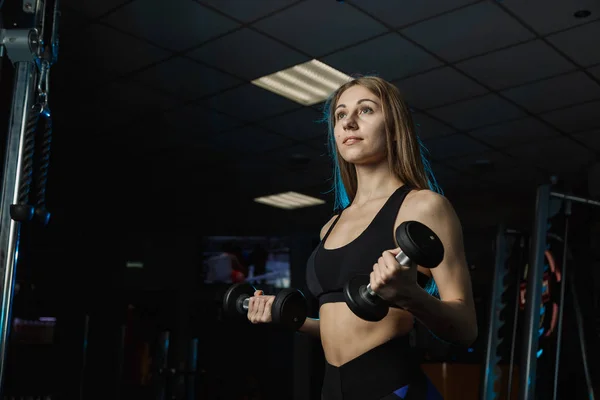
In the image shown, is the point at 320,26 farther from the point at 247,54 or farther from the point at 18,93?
the point at 18,93

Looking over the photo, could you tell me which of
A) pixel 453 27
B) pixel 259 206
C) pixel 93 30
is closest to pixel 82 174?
pixel 259 206

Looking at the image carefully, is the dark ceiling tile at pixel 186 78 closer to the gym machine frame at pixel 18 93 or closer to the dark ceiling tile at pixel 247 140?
the dark ceiling tile at pixel 247 140

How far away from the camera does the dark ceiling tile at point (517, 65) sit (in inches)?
168

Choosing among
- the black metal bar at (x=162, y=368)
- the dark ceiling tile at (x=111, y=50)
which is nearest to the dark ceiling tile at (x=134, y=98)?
the dark ceiling tile at (x=111, y=50)

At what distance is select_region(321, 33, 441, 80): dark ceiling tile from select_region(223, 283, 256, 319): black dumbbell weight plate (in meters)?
3.21

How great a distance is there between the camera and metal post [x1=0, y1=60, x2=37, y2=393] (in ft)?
3.79

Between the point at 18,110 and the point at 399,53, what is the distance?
3507 millimetres

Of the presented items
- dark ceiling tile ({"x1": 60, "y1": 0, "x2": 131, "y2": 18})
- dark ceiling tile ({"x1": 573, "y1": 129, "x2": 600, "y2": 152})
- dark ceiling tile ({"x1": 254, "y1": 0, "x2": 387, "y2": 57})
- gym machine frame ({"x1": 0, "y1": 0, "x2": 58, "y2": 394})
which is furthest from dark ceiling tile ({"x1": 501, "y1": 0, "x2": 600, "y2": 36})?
gym machine frame ({"x1": 0, "y1": 0, "x2": 58, "y2": 394})

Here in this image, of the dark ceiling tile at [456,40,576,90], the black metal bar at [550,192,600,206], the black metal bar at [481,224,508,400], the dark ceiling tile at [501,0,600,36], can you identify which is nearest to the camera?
the black metal bar at [550,192,600,206]

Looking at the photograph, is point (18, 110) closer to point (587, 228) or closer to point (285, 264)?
point (587, 228)

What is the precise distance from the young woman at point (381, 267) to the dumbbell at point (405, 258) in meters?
0.02

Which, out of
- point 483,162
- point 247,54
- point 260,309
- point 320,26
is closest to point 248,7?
point 320,26

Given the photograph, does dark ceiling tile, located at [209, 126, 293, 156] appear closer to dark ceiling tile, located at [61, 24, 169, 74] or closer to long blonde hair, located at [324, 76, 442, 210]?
dark ceiling tile, located at [61, 24, 169, 74]

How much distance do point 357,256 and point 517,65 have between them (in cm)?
387
